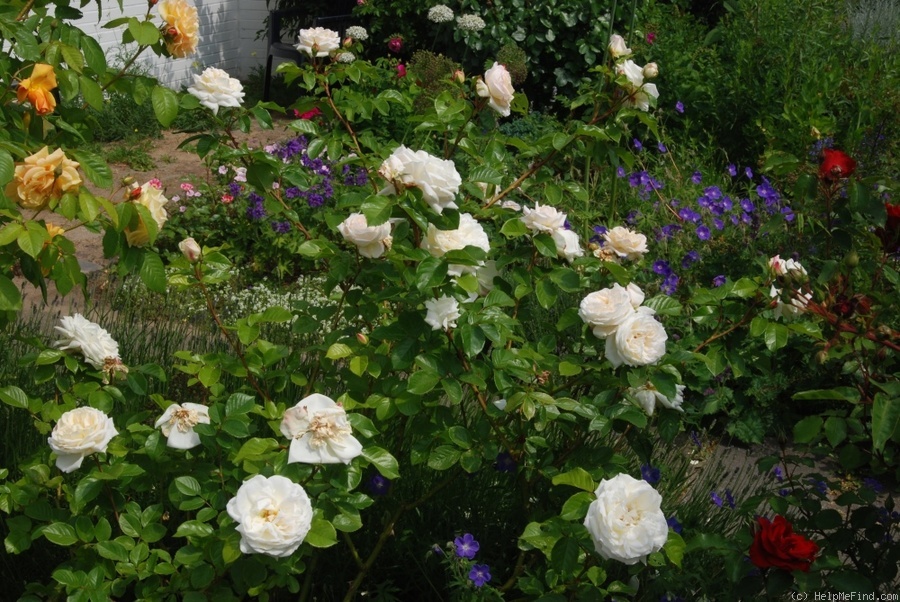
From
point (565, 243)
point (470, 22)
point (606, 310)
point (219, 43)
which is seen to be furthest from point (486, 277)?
point (219, 43)

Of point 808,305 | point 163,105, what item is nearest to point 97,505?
point 163,105

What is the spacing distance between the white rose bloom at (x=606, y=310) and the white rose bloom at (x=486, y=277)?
0.36 m

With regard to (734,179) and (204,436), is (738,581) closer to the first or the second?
(204,436)

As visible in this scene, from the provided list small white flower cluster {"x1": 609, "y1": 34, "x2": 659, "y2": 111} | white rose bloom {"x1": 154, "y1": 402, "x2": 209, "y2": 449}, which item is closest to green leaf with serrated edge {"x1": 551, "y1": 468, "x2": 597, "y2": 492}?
white rose bloom {"x1": 154, "y1": 402, "x2": 209, "y2": 449}

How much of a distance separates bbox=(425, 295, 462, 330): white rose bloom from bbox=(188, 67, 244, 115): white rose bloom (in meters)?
0.70

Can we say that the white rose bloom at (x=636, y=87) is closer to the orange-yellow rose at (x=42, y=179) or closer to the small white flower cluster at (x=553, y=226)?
the small white flower cluster at (x=553, y=226)

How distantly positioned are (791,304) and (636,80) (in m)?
0.70

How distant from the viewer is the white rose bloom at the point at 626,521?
1577mm

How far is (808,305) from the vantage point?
1774 millimetres

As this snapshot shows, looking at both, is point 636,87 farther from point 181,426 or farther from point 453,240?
point 181,426

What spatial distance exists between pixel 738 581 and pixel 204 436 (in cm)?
110

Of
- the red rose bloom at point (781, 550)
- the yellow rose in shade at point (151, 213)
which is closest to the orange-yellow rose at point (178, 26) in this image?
the yellow rose in shade at point (151, 213)

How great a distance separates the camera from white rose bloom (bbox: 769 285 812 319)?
1.79 metres

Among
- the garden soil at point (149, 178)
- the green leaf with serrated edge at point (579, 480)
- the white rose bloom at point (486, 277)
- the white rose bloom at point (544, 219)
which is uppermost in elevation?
the white rose bloom at point (544, 219)
